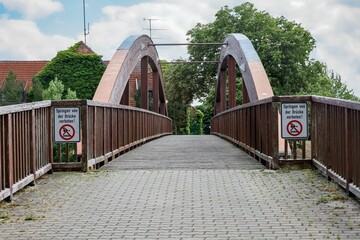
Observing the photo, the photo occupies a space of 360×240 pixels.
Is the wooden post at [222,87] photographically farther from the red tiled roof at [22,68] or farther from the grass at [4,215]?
the grass at [4,215]

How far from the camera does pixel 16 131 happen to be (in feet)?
27.3

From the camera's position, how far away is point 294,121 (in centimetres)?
1033

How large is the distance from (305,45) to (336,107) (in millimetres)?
41455

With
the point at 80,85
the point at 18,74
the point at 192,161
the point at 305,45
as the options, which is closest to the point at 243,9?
the point at 305,45

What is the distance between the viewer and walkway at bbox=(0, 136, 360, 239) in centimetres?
613

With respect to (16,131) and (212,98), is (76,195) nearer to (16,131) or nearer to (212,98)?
(16,131)

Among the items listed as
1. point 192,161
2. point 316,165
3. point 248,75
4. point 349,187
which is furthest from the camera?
point 248,75

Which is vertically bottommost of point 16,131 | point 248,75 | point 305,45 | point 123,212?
point 123,212

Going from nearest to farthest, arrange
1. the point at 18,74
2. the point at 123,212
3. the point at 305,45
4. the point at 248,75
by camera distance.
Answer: the point at 123,212
the point at 248,75
the point at 305,45
the point at 18,74

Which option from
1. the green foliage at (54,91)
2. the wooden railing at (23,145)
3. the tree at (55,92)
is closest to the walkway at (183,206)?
the wooden railing at (23,145)

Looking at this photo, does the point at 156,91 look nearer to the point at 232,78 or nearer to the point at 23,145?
the point at 232,78

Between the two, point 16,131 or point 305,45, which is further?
point 305,45

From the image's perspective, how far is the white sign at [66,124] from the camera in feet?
33.6

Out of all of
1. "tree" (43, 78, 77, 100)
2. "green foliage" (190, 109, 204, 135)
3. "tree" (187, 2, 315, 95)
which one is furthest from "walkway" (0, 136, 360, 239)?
"green foliage" (190, 109, 204, 135)
